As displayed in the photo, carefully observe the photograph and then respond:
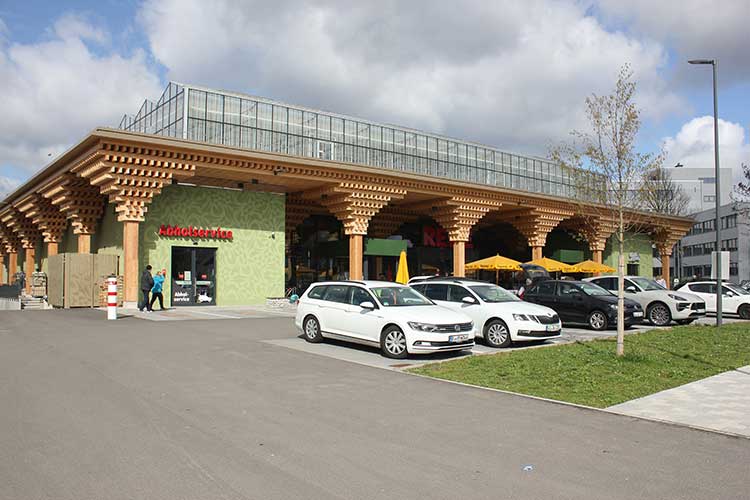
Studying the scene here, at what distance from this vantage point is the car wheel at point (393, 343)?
12.0 metres

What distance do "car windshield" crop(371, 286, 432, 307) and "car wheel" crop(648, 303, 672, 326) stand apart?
10381 millimetres

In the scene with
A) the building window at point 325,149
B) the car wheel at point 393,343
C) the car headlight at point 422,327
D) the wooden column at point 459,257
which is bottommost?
the car wheel at point 393,343

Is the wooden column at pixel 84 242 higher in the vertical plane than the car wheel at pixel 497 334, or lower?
higher

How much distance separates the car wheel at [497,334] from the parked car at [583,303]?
16.9 feet

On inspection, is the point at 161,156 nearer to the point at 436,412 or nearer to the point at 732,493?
the point at 436,412

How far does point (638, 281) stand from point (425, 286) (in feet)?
30.1

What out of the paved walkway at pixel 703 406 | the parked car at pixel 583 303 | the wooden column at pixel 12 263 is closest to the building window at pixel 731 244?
the parked car at pixel 583 303

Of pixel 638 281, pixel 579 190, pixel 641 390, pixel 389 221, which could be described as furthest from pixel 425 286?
pixel 389 221

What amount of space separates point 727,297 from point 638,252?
1033 inches

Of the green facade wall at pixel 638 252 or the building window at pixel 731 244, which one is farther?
the building window at pixel 731 244

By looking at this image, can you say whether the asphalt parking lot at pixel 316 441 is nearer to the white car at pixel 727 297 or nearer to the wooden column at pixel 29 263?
the white car at pixel 727 297

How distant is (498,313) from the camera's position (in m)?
14.0

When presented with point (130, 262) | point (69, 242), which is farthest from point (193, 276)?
point (69, 242)

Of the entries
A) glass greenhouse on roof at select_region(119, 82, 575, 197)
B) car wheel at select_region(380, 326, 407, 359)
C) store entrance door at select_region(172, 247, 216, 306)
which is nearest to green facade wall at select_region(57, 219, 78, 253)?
glass greenhouse on roof at select_region(119, 82, 575, 197)
